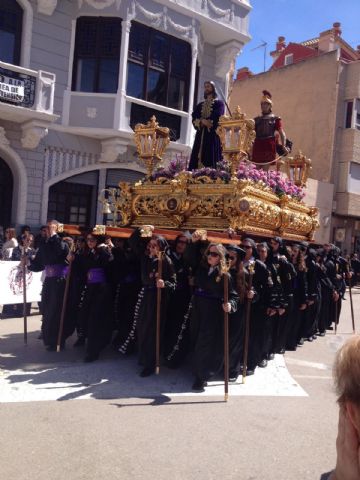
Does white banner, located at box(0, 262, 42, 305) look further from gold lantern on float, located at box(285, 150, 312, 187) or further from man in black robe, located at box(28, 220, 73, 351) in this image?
gold lantern on float, located at box(285, 150, 312, 187)

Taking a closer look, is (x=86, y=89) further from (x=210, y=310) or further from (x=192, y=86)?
(x=210, y=310)

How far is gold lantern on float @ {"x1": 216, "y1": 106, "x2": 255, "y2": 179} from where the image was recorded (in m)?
6.60

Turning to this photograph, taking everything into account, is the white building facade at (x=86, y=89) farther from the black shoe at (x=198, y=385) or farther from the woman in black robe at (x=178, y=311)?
the black shoe at (x=198, y=385)

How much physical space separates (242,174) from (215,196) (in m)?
0.63

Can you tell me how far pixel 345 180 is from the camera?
22297 mm


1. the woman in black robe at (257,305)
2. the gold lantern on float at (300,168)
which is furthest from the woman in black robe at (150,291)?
the gold lantern on float at (300,168)

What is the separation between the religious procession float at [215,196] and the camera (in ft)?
21.4

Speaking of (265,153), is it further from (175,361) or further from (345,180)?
(345,180)

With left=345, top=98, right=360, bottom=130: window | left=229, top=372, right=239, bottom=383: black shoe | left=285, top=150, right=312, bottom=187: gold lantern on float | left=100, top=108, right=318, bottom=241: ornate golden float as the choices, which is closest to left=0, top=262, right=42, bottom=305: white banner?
left=100, top=108, right=318, bottom=241: ornate golden float

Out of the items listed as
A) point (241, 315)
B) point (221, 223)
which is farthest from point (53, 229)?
point (241, 315)

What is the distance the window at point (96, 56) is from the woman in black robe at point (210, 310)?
8919 millimetres

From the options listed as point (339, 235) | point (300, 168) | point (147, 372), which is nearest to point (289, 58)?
point (339, 235)

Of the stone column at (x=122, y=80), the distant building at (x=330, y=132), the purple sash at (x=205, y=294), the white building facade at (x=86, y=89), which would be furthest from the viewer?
the distant building at (x=330, y=132)

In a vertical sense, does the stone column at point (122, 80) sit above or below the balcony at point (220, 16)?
below
